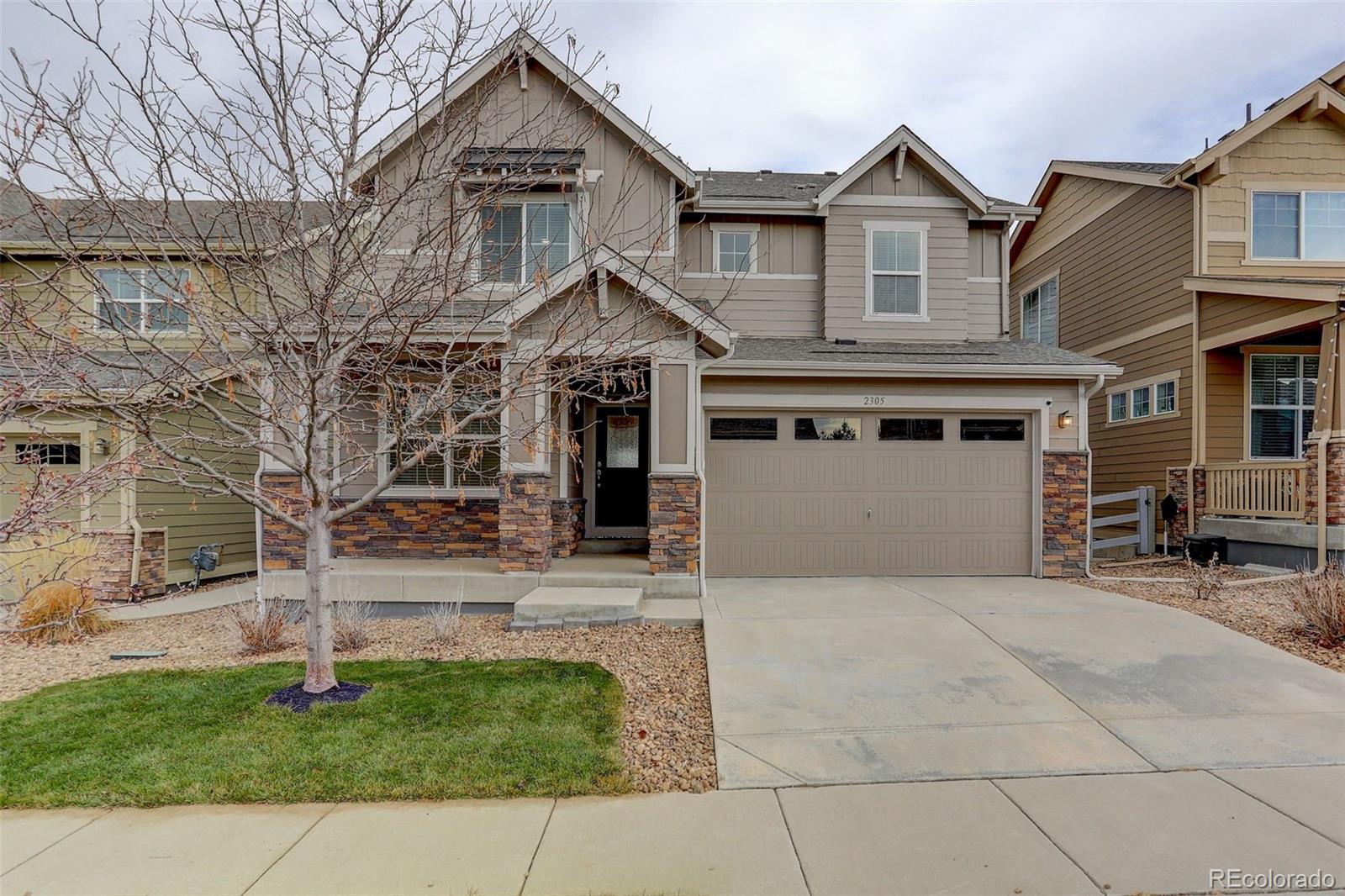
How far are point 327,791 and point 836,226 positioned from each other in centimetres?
984

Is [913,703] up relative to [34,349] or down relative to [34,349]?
down

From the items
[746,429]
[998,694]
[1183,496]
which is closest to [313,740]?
[998,694]

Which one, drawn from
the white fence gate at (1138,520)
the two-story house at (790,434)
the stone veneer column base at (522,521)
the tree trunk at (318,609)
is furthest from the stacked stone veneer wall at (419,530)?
the white fence gate at (1138,520)

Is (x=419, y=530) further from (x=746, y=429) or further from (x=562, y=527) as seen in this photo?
(x=746, y=429)

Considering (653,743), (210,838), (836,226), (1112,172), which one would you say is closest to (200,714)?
(210,838)

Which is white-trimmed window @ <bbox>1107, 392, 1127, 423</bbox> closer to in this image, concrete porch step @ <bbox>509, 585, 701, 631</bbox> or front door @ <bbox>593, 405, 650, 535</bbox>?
front door @ <bbox>593, 405, 650, 535</bbox>

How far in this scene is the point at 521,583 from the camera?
25.5 ft

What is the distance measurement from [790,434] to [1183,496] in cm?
743

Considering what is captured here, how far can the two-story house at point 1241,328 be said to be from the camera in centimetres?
912

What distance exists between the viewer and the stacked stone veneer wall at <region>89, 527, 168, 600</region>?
28.6 feet

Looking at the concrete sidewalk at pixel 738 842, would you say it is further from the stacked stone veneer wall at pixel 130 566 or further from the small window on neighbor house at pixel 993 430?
the stacked stone veneer wall at pixel 130 566

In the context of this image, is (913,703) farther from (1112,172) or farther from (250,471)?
(1112,172)

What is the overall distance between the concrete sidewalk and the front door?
7.06 m

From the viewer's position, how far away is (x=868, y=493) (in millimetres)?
9258
